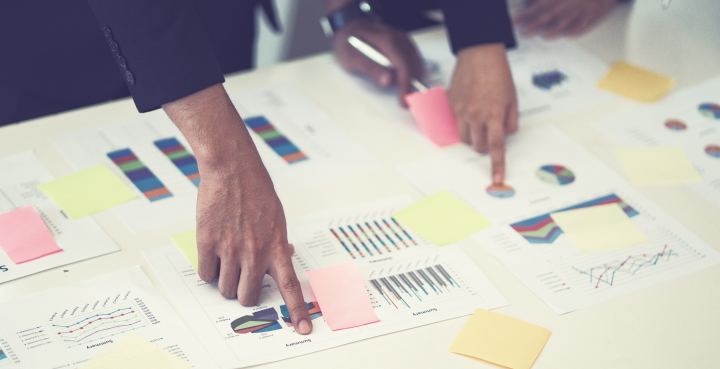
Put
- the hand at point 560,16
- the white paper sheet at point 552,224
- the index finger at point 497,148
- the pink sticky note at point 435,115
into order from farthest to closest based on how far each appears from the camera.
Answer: the hand at point 560,16 → the pink sticky note at point 435,115 → the index finger at point 497,148 → the white paper sheet at point 552,224

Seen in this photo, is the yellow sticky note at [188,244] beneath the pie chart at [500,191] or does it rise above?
above

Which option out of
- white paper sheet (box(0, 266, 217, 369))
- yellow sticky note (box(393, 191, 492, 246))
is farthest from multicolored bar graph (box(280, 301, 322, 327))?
yellow sticky note (box(393, 191, 492, 246))

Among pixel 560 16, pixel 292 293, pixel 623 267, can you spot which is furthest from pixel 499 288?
pixel 560 16

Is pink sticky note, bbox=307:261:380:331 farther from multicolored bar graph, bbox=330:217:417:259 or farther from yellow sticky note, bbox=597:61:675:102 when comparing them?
yellow sticky note, bbox=597:61:675:102

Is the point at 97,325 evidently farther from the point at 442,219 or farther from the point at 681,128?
the point at 681,128

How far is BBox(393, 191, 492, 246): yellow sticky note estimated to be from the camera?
1074 millimetres

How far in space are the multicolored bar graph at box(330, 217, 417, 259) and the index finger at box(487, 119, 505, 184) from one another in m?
0.25

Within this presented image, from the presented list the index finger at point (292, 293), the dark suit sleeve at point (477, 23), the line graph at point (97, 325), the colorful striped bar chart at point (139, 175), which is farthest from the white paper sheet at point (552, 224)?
the line graph at point (97, 325)

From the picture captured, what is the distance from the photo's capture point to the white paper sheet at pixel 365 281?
854mm

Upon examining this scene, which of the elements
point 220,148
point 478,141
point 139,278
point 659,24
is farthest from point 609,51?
point 139,278

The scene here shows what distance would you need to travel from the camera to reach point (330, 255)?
1.01 meters

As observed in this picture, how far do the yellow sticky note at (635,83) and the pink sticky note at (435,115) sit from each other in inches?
16.3

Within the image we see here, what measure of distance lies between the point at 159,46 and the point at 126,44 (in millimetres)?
→ 51

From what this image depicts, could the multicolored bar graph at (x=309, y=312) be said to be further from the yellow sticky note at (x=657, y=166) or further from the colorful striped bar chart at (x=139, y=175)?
the yellow sticky note at (x=657, y=166)
